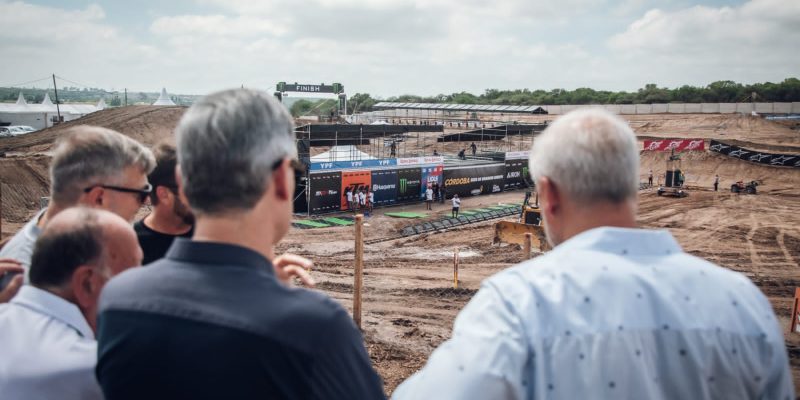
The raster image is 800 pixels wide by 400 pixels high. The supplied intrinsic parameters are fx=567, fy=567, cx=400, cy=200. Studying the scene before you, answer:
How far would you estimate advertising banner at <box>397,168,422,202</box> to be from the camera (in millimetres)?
32250

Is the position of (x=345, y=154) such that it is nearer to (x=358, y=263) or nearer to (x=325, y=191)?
(x=325, y=191)

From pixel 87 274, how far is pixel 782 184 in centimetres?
4898

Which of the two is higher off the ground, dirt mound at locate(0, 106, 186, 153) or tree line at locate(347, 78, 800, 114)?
tree line at locate(347, 78, 800, 114)

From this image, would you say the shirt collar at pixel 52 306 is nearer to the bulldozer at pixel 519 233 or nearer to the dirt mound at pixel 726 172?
the bulldozer at pixel 519 233

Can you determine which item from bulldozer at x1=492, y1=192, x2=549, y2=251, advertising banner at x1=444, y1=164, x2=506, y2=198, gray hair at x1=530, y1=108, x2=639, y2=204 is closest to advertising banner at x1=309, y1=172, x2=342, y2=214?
advertising banner at x1=444, y1=164, x2=506, y2=198

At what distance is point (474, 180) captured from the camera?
36562 mm

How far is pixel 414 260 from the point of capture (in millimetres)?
19938

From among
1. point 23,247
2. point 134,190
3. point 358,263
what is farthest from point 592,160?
point 358,263

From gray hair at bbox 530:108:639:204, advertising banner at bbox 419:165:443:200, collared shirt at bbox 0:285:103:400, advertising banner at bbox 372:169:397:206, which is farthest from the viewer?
advertising banner at bbox 419:165:443:200

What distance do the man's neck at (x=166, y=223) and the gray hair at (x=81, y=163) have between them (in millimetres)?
827

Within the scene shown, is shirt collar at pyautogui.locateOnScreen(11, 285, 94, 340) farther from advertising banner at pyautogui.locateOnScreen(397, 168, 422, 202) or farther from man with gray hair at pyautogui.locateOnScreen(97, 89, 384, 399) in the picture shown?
advertising banner at pyautogui.locateOnScreen(397, 168, 422, 202)

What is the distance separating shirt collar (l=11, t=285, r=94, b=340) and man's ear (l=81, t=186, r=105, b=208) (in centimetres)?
89

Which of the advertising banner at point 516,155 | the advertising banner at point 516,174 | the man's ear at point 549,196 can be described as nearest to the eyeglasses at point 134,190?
the man's ear at point 549,196

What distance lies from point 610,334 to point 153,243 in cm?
321
